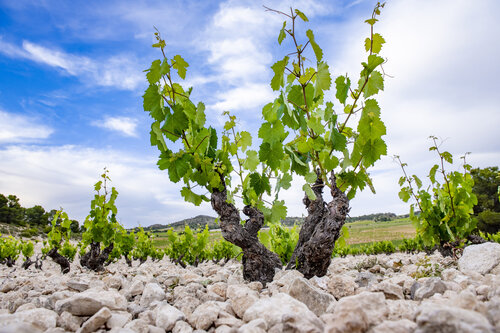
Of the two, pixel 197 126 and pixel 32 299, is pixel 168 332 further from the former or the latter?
pixel 197 126

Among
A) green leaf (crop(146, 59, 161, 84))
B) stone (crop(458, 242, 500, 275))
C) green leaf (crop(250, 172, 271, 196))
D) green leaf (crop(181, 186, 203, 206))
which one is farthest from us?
green leaf (crop(181, 186, 203, 206))

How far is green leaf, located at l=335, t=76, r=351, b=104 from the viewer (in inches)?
118

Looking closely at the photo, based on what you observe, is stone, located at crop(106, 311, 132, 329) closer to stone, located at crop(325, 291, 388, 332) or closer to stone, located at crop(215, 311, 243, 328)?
stone, located at crop(215, 311, 243, 328)

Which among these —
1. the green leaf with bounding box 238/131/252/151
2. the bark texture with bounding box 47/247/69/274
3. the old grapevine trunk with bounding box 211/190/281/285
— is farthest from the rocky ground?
the bark texture with bounding box 47/247/69/274

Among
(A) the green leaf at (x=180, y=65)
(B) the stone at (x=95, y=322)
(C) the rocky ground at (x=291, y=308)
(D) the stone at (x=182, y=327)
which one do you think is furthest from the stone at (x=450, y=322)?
(A) the green leaf at (x=180, y=65)

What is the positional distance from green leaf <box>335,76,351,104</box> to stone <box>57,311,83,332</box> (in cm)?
302

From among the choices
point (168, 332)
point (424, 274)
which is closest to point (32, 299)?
point (168, 332)

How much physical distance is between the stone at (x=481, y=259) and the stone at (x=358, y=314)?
2.69 m

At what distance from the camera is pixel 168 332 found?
6.67ft

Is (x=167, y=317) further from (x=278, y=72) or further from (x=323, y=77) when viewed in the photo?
(x=323, y=77)

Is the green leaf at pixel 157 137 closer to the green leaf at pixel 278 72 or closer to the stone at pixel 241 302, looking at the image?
the green leaf at pixel 278 72

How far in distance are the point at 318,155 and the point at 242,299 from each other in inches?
71.8

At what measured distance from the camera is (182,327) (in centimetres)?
197

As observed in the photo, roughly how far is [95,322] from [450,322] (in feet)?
6.82
